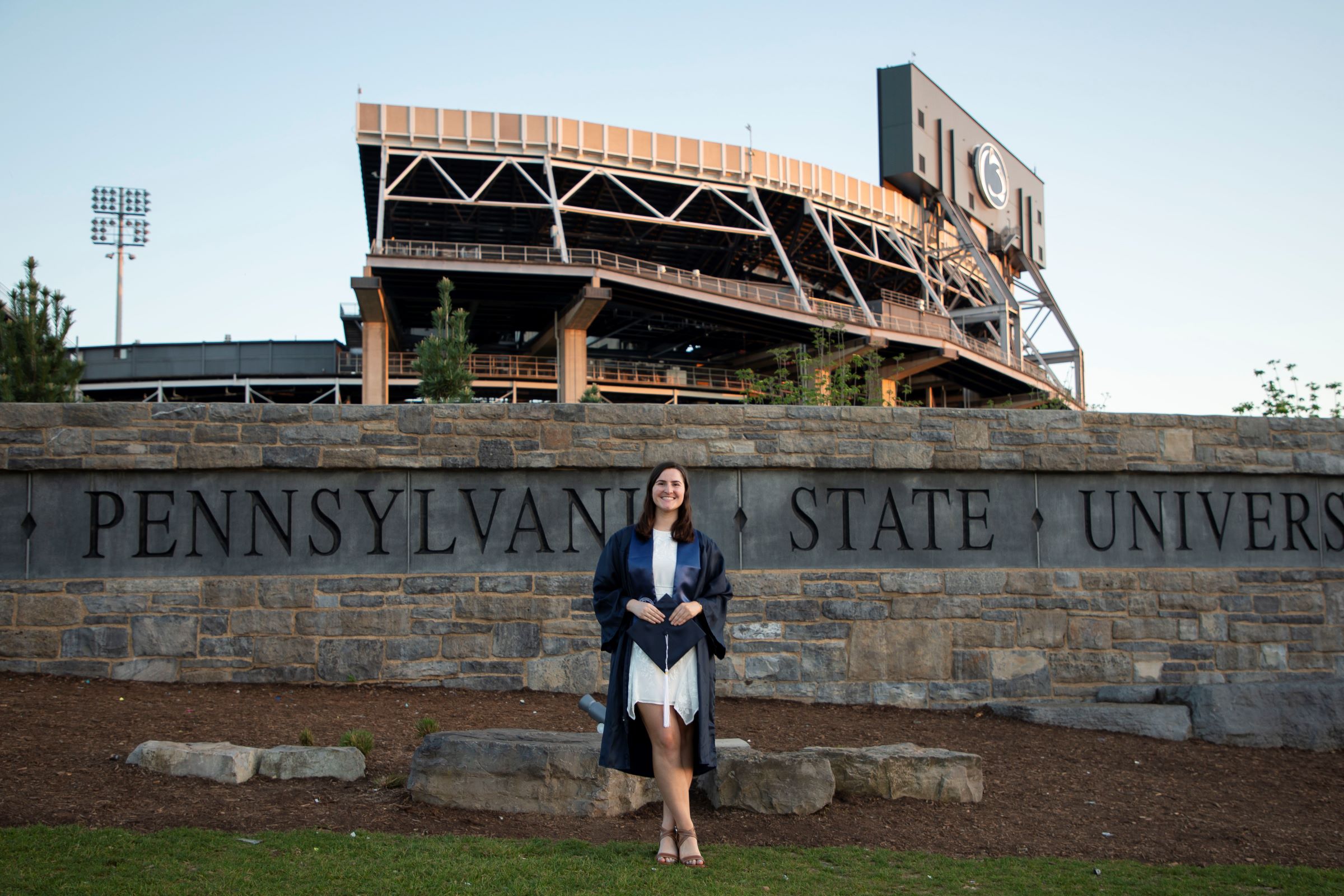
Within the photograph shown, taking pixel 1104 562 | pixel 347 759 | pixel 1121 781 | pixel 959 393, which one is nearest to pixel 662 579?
pixel 347 759

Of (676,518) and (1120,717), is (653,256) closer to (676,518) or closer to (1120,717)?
(1120,717)

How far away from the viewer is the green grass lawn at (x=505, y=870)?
4.16 meters

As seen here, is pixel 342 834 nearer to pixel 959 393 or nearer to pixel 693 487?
pixel 693 487

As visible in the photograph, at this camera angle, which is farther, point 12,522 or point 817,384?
point 817,384

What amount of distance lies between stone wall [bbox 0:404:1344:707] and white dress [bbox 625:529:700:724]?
3867mm

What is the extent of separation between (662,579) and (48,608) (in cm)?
597

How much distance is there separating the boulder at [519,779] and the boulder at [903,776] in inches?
49.8

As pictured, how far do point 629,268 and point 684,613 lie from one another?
39297mm

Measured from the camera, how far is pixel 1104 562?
30.6 feet

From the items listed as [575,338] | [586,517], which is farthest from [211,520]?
[575,338]

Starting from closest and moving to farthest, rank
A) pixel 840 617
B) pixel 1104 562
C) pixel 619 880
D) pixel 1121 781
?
1. pixel 619 880
2. pixel 1121 781
3. pixel 840 617
4. pixel 1104 562

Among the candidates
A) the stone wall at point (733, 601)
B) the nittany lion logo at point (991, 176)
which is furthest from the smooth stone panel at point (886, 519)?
the nittany lion logo at point (991, 176)

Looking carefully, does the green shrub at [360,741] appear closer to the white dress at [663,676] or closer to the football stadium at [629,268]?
the white dress at [663,676]

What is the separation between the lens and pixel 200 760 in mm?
5539
